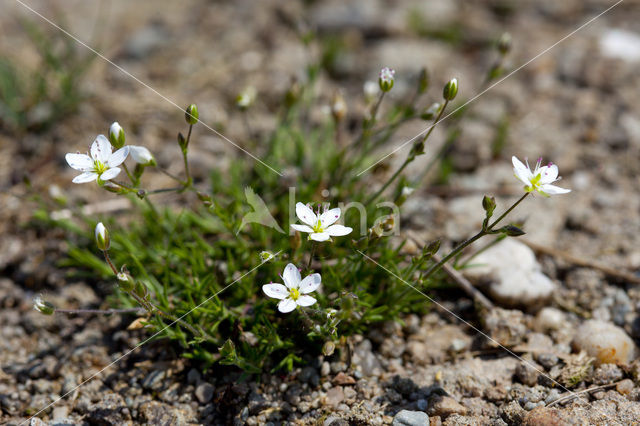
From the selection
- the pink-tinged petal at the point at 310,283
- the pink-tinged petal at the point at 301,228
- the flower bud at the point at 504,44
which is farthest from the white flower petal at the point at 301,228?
the flower bud at the point at 504,44

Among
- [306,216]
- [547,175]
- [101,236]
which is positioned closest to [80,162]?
[101,236]

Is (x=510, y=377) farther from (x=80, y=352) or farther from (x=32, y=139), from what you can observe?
(x=32, y=139)

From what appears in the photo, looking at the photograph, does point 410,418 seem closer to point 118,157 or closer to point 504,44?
point 118,157

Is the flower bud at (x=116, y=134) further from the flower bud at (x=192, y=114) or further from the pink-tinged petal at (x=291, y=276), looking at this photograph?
the pink-tinged petal at (x=291, y=276)

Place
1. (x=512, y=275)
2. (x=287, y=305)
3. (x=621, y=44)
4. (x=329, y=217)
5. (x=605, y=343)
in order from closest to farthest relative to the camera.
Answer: (x=287, y=305), (x=329, y=217), (x=605, y=343), (x=512, y=275), (x=621, y=44)

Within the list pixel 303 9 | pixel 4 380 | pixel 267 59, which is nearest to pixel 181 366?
pixel 4 380
